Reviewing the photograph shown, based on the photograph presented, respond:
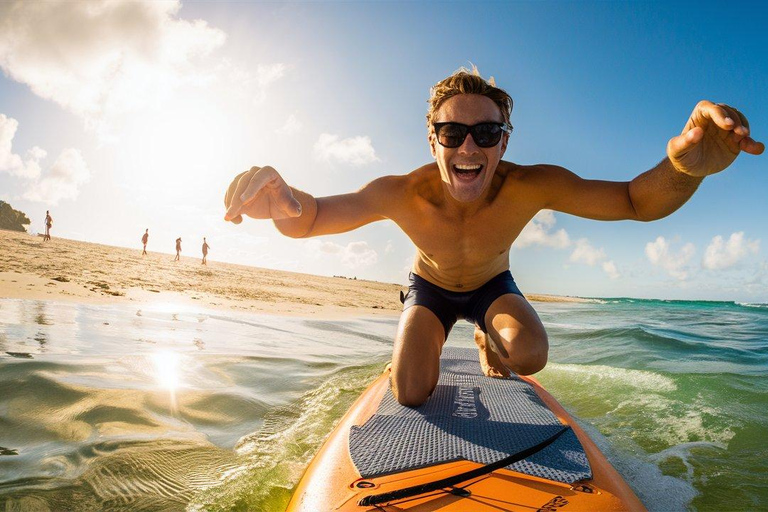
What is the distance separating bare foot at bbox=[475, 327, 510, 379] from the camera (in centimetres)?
374

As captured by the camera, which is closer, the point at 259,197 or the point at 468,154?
the point at 259,197

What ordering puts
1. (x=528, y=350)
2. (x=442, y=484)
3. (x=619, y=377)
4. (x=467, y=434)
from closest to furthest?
(x=442, y=484)
(x=467, y=434)
(x=528, y=350)
(x=619, y=377)

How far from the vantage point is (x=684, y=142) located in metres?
1.95

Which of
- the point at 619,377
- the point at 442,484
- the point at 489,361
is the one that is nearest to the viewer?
the point at 442,484

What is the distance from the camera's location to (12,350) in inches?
146

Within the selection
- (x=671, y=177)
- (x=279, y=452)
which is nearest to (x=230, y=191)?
(x=279, y=452)

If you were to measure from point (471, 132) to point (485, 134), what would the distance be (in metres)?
0.10

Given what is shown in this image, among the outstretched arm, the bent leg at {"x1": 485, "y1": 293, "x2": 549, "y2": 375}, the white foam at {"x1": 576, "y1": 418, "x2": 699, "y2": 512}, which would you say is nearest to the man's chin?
the outstretched arm

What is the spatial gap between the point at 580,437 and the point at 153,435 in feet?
8.33

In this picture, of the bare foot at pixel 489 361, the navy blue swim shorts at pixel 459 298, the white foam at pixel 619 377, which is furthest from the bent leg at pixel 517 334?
the white foam at pixel 619 377

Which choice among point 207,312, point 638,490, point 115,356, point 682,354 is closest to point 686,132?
point 638,490

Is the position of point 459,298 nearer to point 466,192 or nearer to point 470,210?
point 470,210

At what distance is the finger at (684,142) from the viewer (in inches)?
75.3

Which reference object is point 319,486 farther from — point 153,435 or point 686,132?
point 686,132
